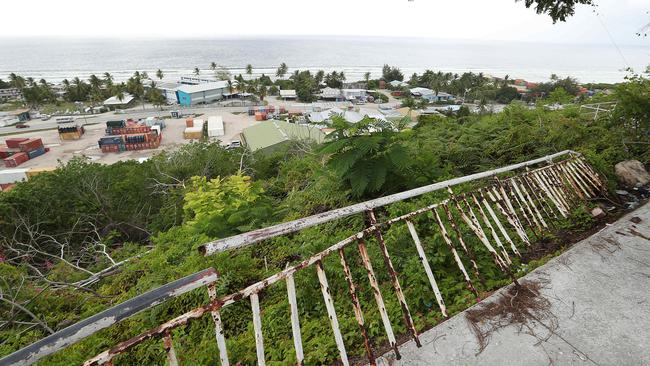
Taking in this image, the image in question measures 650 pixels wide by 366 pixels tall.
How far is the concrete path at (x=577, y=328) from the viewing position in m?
2.29

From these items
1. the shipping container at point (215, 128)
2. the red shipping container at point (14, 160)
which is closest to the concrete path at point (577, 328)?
the shipping container at point (215, 128)

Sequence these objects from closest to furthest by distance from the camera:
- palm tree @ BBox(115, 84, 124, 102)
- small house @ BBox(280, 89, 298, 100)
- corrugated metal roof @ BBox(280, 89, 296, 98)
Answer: palm tree @ BBox(115, 84, 124, 102), small house @ BBox(280, 89, 298, 100), corrugated metal roof @ BBox(280, 89, 296, 98)

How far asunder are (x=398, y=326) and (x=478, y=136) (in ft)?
21.2

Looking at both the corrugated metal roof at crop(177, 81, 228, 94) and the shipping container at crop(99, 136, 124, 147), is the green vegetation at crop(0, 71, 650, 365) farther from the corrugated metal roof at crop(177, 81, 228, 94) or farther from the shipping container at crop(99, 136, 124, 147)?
the corrugated metal roof at crop(177, 81, 228, 94)

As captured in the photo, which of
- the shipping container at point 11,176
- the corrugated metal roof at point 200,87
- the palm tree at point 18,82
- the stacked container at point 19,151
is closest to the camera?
the shipping container at point 11,176

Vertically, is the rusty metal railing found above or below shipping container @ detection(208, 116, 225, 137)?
above

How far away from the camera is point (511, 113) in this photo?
32.1 ft

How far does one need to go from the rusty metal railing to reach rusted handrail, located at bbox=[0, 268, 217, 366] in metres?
0.15

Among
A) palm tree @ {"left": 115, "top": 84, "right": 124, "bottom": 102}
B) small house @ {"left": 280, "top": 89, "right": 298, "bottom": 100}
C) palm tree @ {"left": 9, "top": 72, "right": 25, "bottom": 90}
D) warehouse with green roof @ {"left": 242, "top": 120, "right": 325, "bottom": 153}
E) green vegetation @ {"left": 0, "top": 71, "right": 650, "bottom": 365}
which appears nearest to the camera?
green vegetation @ {"left": 0, "top": 71, "right": 650, "bottom": 365}

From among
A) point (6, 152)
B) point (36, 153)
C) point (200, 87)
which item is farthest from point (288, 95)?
point (6, 152)

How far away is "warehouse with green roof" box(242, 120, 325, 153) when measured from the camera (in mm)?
25406

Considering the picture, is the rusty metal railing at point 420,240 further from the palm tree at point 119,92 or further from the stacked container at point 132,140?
the palm tree at point 119,92

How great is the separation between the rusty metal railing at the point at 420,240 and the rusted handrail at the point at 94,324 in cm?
15

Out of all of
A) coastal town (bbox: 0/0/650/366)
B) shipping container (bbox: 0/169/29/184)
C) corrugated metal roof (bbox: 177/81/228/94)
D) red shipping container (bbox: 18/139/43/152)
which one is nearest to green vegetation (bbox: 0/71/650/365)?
coastal town (bbox: 0/0/650/366)
